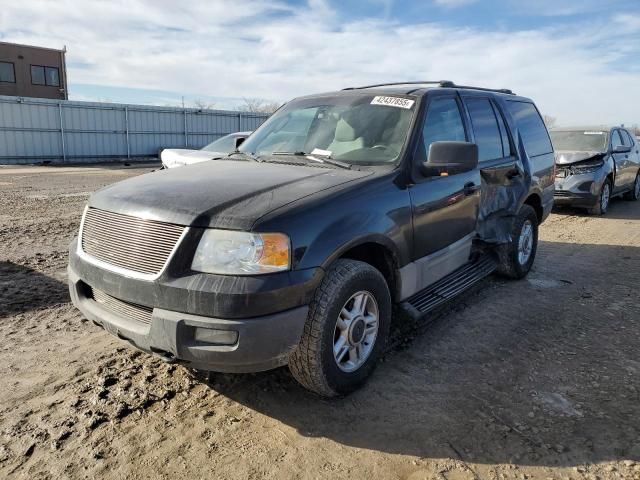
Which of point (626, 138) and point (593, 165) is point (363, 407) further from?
point (626, 138)

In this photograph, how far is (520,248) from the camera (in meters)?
5.59

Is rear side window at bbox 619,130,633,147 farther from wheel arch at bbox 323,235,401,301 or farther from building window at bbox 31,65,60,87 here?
building window at bbox 31,65,60,87

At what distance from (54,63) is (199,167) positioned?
38.3m

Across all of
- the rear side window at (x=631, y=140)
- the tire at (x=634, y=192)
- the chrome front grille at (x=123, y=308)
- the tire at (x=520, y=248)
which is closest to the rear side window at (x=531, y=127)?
the tire at (x=520, y=248)

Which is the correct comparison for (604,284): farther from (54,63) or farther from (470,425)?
(54,63)

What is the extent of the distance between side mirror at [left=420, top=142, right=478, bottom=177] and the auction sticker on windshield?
0.53 metres

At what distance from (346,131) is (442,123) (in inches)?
32.8

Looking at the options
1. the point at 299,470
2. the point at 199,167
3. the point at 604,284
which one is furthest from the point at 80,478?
the point at 604,284

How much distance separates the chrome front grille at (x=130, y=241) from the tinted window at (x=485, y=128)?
121 inches

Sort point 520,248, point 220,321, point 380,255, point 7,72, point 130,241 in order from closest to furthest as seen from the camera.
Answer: point 220,321 < point 130,241 < point 380,255 < point 520,248 < point 7,72

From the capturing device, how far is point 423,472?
2570 millimetres

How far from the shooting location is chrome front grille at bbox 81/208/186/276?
272 centimetres

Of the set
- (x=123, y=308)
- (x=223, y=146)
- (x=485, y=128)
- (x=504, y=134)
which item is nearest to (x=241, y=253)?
(x=123, y=308)

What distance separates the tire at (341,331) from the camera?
285cm
